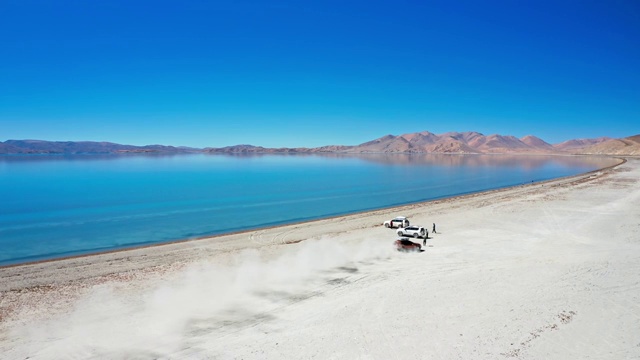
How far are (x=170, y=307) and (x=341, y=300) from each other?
742cm

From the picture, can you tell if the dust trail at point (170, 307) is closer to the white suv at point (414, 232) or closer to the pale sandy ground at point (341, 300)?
the pale sandy ground at point (341, 300)

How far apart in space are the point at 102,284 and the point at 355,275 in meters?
13.3

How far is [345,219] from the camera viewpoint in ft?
126

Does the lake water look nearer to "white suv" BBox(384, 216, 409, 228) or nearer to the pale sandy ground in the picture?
the pale sandy ground

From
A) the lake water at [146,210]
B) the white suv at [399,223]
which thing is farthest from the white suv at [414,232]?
the lake water at [146,210]

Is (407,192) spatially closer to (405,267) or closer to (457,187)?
(457,187)

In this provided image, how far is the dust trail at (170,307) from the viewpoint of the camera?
12469 mm

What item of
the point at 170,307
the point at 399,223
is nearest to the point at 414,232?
the point at 399,223

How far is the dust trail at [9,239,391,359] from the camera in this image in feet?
40.9

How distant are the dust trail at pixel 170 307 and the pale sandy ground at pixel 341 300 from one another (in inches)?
2.8

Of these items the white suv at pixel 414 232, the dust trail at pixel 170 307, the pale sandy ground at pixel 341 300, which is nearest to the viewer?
the pale sandy ground at pixel 341 300

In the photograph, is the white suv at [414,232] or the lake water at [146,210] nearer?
the white suv at [414,232]

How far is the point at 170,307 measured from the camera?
50.7 feet

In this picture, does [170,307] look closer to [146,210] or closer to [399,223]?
[399,223]
